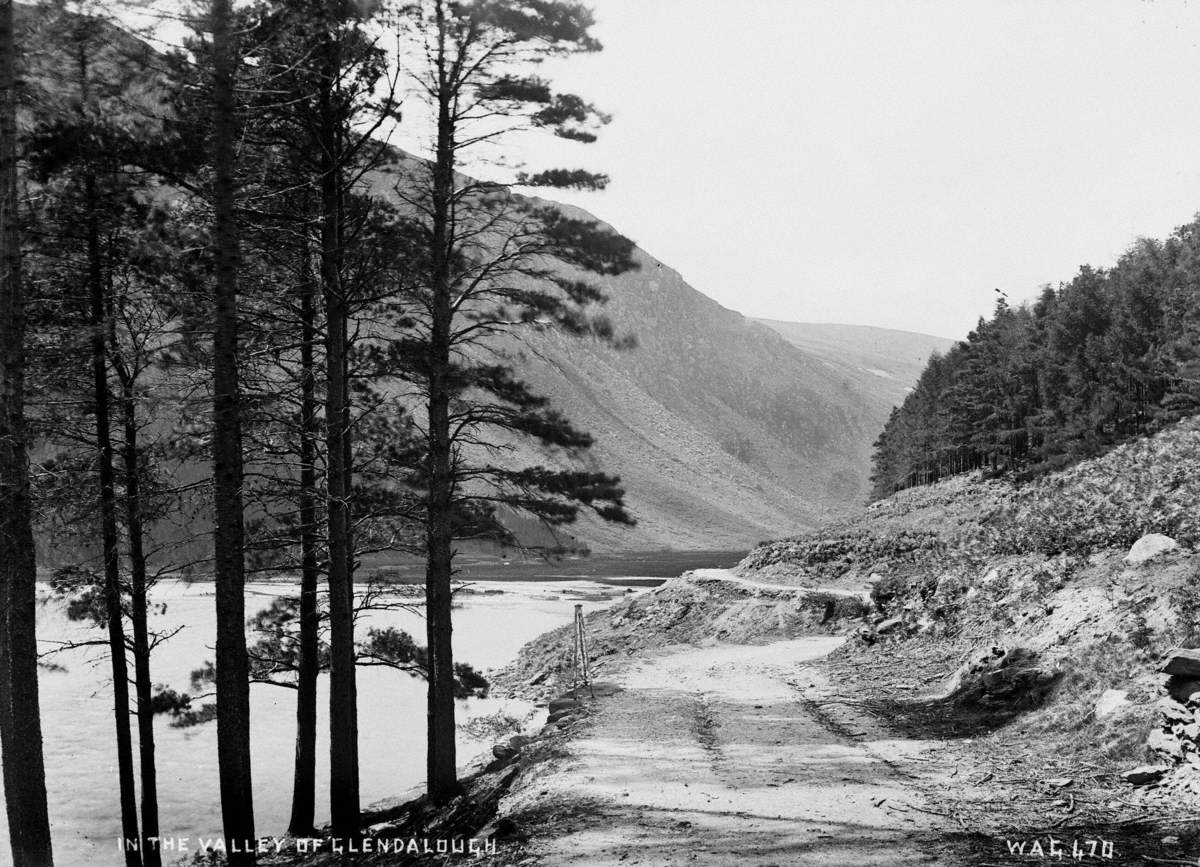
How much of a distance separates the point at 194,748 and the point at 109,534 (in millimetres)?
13310

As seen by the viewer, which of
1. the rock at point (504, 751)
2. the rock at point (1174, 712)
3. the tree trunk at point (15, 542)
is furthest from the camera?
the rock at point (504, 751)

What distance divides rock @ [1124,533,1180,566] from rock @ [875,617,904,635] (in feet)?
21.6

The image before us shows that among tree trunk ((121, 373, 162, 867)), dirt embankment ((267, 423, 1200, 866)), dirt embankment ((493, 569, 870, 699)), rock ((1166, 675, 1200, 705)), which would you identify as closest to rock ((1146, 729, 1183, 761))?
dirt embankment ((267, 423, 1200, 866))

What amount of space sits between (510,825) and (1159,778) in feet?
19.1

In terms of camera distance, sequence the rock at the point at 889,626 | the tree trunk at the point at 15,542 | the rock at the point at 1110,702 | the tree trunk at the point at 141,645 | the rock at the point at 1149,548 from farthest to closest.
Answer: the rock at the point at 889,626 < the rock at the point at 1149,548 < the tree trunk at the point at 141,645 < the rock at the point at 1110,702 < the tree trunk at the point at 15,542

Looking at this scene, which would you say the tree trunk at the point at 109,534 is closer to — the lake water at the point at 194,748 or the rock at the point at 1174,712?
the lake water at the point at 194,748

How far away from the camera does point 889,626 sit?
Result: 2020 cm

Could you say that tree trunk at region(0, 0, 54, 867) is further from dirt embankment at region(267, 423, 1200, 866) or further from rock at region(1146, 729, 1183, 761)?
rock at region(1146, 729, 1183, 761)

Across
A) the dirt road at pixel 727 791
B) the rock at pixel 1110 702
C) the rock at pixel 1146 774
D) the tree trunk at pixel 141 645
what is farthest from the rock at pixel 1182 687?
the tree trunk at pixel 141 645

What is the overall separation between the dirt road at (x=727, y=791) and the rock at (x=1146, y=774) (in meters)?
1.79

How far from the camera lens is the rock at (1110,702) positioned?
9570mm

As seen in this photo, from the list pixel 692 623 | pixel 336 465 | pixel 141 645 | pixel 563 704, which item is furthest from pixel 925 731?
pixel 692 623

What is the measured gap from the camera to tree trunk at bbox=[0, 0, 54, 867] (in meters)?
8.70

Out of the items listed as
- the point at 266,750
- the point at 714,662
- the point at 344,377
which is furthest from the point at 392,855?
the point at 266,750
